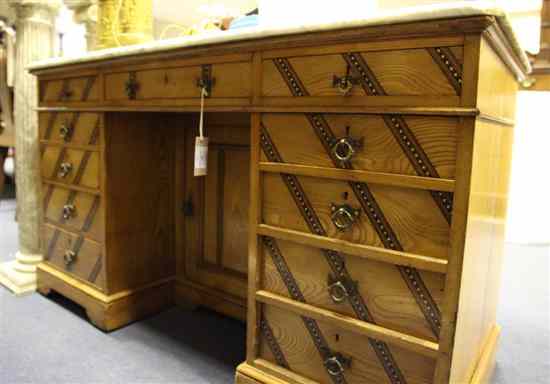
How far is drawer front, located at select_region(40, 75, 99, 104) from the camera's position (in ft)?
4.58

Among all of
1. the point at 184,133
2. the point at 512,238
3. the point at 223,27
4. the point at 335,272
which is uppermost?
the point at 223,27

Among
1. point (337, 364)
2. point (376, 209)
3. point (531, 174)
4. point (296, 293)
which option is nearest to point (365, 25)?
point (376, 209)

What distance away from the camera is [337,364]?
0.94 meters

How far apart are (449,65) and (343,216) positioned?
325mm

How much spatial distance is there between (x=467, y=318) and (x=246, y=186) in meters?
0.75

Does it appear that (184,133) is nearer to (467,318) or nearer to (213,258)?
(213,258)

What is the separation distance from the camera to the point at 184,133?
156 cm

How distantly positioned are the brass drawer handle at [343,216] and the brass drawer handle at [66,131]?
1026mm

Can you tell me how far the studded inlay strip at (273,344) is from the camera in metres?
1.03

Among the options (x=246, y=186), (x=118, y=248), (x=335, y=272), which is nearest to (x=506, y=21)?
(x=335, y=272)

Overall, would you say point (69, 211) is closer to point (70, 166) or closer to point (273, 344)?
point (70, 166)

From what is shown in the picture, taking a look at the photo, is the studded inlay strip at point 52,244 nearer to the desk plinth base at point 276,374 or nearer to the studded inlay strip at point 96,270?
the studded inlay strip at point 96,270

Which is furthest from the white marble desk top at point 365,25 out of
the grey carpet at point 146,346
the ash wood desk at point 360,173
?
the grey carpet at point 146,346

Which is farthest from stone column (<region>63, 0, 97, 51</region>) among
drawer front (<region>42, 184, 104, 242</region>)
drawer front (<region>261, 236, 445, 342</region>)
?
drawer front (<region>261, 236, 445, 342</region>)
